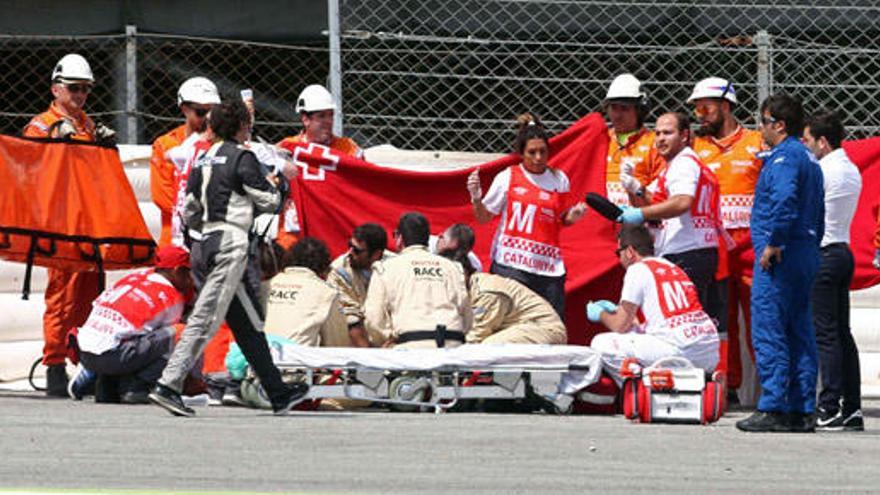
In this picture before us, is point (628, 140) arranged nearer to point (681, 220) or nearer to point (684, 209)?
point (681, 220)

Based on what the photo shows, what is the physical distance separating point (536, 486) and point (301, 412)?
370 cm

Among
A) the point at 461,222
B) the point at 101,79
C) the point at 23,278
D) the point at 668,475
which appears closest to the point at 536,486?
the point at 668,475

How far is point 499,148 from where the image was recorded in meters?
13.7

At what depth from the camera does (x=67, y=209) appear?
12.4 m

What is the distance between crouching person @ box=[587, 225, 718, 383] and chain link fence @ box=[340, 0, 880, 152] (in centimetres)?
153

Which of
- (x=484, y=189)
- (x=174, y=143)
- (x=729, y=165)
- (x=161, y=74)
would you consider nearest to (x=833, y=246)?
(x=729, y=165)

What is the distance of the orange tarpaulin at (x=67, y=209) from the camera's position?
40.1 ft

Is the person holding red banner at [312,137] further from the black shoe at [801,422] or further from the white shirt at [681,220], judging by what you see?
the black shoe at [801,422]

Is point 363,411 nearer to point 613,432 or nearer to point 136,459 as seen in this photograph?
point 613,432

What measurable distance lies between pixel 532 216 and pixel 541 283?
37 centimetres

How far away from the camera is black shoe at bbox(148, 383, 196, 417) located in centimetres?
1040

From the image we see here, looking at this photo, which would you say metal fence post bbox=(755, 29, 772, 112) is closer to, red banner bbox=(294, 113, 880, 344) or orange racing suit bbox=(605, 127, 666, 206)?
red banner bbox=(294, 113, 880, 344)

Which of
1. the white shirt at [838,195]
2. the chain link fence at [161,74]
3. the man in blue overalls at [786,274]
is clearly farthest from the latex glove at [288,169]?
the white shirt at [838,195]

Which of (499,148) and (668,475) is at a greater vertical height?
(499,148)
